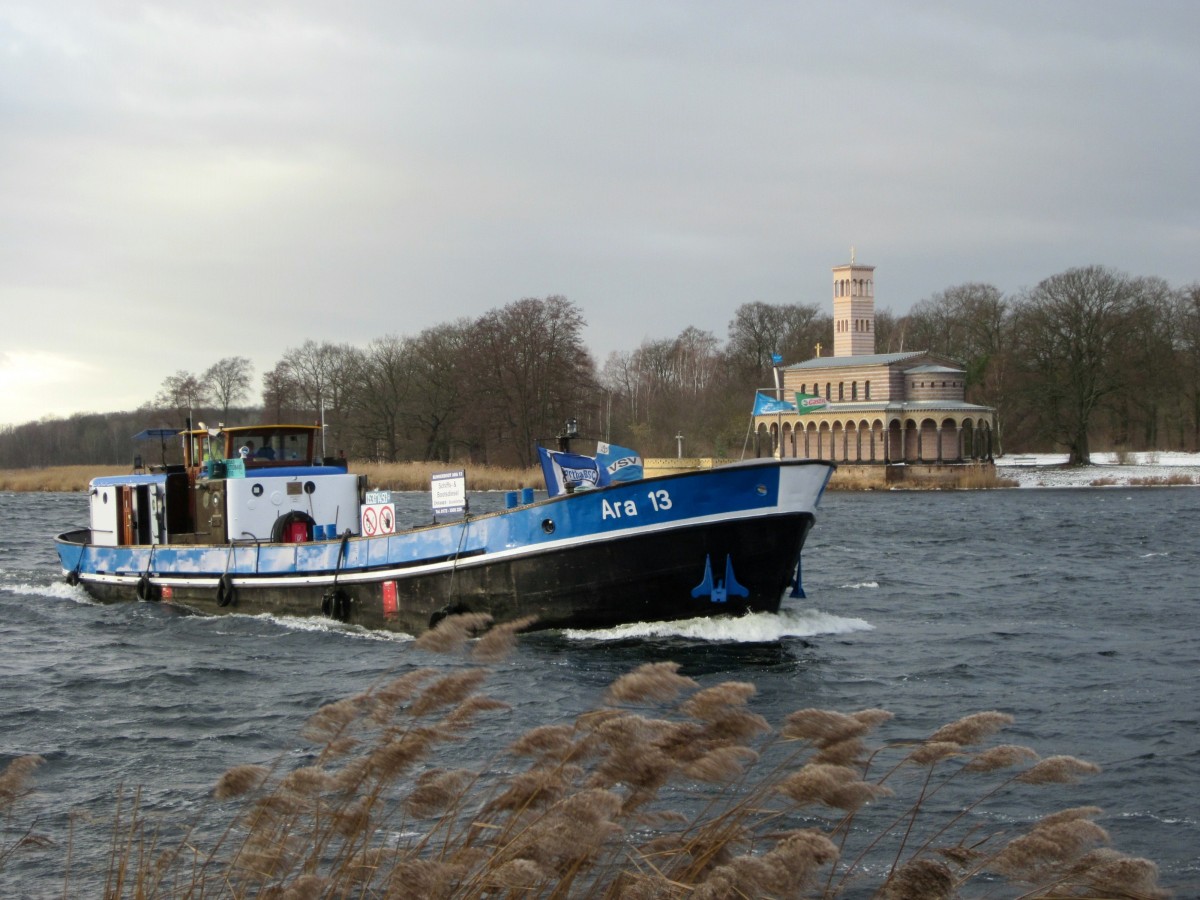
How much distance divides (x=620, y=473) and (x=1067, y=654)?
6.50 m

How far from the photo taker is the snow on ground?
236ft

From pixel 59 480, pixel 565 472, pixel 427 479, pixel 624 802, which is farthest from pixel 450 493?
pixel 59 480

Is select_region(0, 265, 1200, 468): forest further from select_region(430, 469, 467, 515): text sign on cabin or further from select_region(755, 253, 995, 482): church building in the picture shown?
select_region(430, 469, 467, 515): text sign on cabin

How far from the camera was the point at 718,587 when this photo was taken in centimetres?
1706

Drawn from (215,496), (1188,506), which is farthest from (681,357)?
(215,496)

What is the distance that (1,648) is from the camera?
61.5 ft

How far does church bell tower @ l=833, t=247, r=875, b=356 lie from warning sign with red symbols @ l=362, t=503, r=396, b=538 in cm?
8393

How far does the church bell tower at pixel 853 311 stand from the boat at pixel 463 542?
81297 millimetres

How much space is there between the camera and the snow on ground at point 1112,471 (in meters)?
72.0

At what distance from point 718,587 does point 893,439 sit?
7601 cm

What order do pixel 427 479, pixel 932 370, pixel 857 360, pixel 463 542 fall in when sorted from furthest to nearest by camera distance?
pixel 857 360, pixel 932 370, pixel 427 479, pixel 463 542

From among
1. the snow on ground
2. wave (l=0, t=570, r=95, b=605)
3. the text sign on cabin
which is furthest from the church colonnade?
the text sign on cabin

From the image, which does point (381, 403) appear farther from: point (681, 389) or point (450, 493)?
point (450, 493)

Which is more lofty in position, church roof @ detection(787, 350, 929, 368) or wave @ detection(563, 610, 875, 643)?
church roof @ detection(787, 350, 929, 368)
